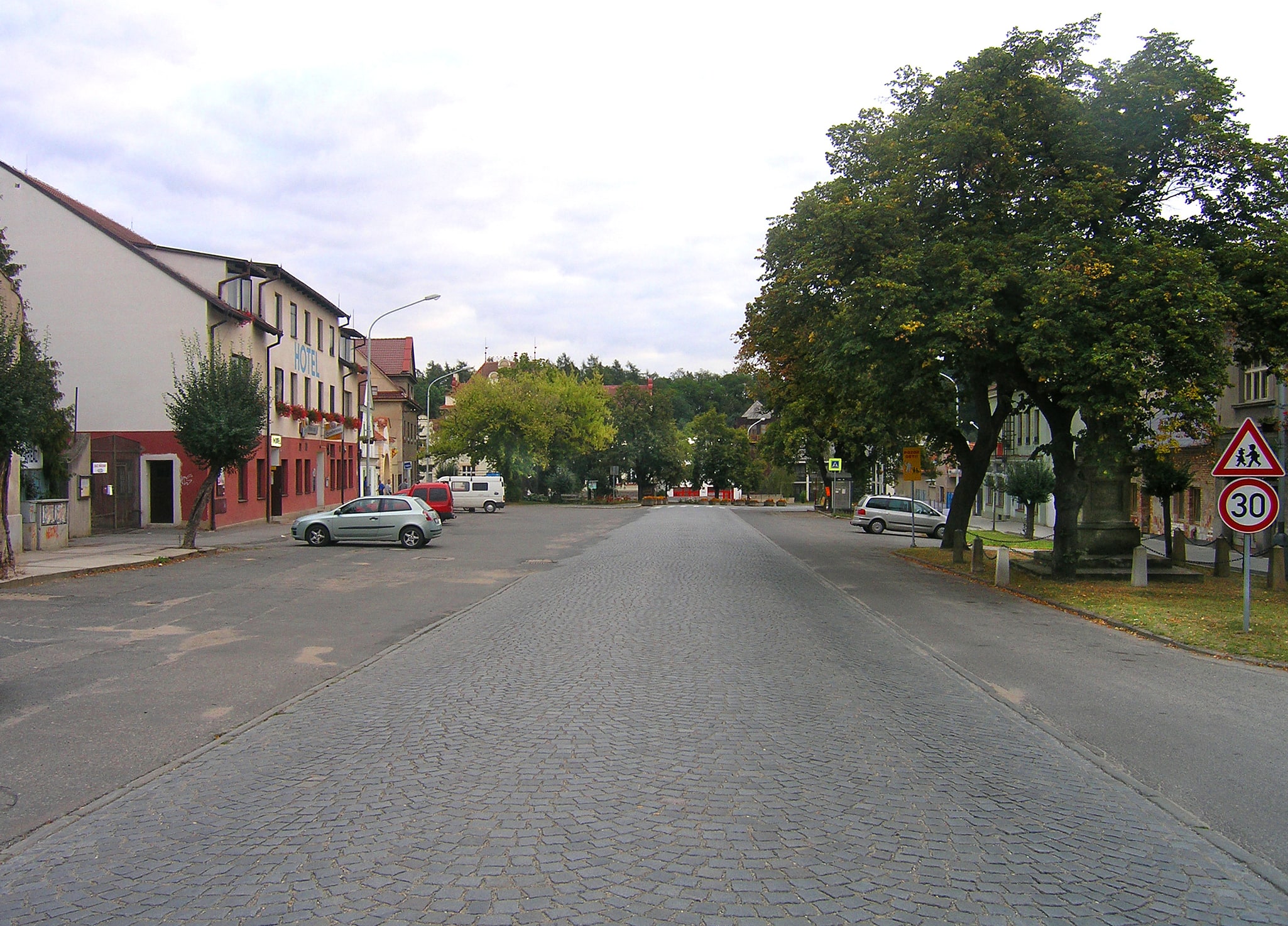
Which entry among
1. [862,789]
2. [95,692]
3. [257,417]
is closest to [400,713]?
[95,692]

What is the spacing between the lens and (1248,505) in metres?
12.7

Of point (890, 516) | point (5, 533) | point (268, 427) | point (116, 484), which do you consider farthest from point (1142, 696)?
point (268, 427)

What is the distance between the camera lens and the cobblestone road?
4.25m

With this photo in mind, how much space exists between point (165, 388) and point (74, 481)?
15.1 ft

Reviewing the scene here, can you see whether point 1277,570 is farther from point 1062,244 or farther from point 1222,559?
point 1062,244

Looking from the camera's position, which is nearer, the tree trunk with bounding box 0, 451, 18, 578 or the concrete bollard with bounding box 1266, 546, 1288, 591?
Answer: the tree trunk with bounding box 0, 451, 18, 578

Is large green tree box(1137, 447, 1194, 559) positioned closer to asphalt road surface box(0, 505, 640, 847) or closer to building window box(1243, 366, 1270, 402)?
building window box(1243, 366, 1270, 402)

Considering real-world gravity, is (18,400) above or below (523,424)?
below

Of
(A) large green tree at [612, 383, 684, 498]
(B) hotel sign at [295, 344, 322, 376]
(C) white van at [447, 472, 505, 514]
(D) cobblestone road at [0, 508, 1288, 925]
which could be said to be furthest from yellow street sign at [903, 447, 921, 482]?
(A) large green tree at [612, 383, 684, 498]

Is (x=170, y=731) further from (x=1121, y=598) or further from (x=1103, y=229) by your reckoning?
(x=1103, y=229)

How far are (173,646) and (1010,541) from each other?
2909 cm

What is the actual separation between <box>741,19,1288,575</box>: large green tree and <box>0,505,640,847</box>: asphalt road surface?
30.5ft

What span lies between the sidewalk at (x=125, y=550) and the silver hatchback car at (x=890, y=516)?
23.8 m

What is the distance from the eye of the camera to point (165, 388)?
32500 millimetres
